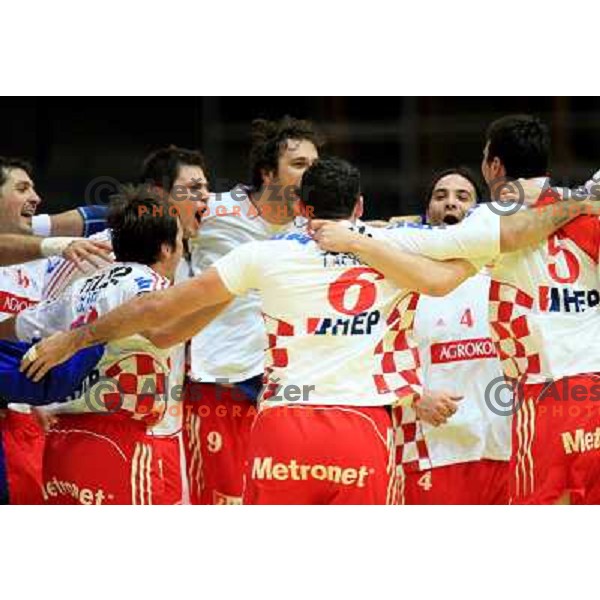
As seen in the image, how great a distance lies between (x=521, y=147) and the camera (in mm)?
→ 5887

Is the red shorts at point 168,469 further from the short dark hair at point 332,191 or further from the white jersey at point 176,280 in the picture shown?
the short dark hair at point 332,191

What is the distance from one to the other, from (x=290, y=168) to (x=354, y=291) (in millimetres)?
1678

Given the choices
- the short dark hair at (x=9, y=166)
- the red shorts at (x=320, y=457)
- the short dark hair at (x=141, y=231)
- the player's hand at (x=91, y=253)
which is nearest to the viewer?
the red shorts at (x=320, y=457)

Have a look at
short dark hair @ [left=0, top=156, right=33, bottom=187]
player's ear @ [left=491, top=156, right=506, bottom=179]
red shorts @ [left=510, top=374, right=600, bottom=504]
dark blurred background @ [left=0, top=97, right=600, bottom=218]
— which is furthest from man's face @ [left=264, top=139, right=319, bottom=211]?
red shorts @ [left=510, top=374, right=600, bottom=504]

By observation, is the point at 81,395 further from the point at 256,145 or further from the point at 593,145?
the point at 593,145

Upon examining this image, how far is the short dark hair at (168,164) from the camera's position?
7074 millimetres

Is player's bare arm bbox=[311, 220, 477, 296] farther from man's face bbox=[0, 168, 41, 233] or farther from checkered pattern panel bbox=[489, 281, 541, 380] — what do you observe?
man's face bbox=[0, 168, 41, 233]

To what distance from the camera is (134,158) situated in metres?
7.98

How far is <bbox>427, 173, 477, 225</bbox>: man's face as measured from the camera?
21.8ft

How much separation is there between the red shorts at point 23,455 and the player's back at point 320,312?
189 centimetres

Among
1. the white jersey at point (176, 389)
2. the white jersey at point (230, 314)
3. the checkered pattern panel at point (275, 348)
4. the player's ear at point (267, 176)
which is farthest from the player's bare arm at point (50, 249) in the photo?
the checkered pattern panel at point (275, 348)

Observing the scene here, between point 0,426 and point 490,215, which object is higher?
point 490,215

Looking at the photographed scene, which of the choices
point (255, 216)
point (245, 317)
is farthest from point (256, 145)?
point (245, 317)

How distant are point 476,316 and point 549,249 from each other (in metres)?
0.94
